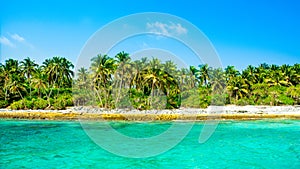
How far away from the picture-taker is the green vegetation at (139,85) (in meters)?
43.3

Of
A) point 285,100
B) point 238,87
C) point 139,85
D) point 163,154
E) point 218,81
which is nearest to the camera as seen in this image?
point 163,154

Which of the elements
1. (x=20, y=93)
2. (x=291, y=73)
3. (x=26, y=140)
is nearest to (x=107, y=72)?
(x=20, y=93)

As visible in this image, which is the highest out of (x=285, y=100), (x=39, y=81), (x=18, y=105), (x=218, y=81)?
(x=218, y=81)

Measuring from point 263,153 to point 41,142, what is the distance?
15.7m

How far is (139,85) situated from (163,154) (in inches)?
993

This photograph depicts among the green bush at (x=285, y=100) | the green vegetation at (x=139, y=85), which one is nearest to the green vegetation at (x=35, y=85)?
the green vegetation at (x=139, y=85)

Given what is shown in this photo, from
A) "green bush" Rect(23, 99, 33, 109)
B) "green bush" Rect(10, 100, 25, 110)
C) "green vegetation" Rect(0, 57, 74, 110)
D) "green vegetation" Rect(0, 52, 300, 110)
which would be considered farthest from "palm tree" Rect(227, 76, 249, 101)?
"green bush" Rect(10, 100, 25, 110)

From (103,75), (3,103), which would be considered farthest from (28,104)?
(103,75)

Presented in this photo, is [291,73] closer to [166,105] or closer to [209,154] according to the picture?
[166,105]

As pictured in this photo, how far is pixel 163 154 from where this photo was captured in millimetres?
18016

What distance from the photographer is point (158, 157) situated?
1711cm

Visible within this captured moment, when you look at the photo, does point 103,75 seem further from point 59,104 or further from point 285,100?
point 285,100

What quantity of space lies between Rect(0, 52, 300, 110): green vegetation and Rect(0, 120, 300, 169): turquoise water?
13366 millimetres

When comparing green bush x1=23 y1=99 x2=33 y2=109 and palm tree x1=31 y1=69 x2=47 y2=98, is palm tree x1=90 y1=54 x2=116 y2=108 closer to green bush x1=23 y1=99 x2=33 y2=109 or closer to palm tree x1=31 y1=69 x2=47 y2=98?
palm tree x1=31 y1=69 x2=47 y2=98
